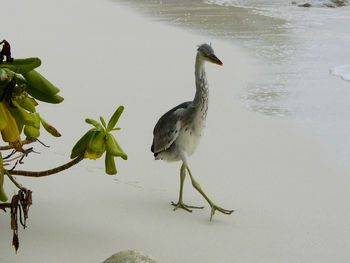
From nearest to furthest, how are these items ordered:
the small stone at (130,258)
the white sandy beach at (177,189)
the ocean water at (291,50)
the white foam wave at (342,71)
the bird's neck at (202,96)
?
the small stone at (130,258) < the white sandy beach at (177,189) < the bird's neck at (202,96) < the ocean water at (291,50) < the white foam wave at (342,71)

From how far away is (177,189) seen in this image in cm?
388

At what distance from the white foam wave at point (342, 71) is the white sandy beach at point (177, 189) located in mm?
1447

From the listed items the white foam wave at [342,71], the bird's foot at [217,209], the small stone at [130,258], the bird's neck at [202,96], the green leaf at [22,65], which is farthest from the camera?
the white foam wave at [342,71]

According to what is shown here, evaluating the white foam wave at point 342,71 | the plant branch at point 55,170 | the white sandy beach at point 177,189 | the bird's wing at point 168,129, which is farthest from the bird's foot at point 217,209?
the white foam wave at point 342,71

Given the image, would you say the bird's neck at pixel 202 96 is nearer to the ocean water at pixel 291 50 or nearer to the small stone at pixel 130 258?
the small stone at pixel 130 258

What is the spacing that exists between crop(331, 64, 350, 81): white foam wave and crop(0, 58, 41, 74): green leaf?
6071mm

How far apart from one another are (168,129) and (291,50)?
666cm

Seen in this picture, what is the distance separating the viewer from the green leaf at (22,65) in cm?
214

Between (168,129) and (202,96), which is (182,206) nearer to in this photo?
(168,129)

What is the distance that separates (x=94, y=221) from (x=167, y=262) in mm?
570

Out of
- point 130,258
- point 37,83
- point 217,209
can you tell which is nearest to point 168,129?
point 217,209

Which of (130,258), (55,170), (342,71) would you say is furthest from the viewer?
(342,71)

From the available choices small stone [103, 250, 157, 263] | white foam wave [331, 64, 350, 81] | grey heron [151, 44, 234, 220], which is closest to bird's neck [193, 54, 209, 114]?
grey heron [151, 44, 234, 220]

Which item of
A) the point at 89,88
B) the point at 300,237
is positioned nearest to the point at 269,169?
the point at 300,237
